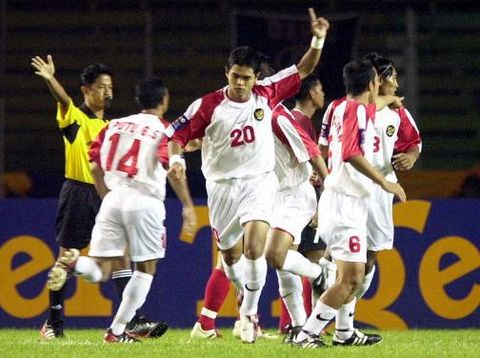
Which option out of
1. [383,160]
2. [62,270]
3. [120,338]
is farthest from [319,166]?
[62,270]

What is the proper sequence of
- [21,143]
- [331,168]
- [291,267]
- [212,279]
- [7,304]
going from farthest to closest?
[21,143], [7,304], [212,279], [291,267], [331,168]

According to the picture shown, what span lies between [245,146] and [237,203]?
38 centimetres

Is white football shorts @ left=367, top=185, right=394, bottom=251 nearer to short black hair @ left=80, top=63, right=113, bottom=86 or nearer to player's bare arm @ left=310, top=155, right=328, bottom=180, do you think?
player's bare arm @ left=310, top=155, right=328, bottom=180

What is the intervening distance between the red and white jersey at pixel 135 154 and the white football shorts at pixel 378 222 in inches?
57.3

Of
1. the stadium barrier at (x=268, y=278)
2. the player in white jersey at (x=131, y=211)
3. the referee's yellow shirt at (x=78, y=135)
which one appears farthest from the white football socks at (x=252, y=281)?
the stadium barrier at (x=268, y=278)

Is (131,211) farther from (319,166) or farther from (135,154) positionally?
(319,166)

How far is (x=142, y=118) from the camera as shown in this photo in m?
8.41

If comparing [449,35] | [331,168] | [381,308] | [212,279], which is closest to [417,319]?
[381,308]

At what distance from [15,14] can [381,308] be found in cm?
829

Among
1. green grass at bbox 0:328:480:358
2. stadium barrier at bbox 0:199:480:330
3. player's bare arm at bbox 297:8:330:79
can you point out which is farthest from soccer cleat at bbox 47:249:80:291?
stadium barrier at bbox 0:199:480:330

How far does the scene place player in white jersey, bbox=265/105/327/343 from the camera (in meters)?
8.55

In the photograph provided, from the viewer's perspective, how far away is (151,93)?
8523 mm

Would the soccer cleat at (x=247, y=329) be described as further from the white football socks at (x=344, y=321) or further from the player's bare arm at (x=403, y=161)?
the player's bare arm at (x=403, y=161)

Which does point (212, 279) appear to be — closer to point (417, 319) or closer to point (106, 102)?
point (106, 102)
